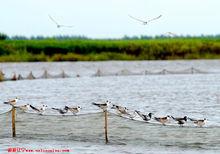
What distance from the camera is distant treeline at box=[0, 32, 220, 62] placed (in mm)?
74562

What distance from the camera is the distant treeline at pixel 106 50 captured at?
7456cm

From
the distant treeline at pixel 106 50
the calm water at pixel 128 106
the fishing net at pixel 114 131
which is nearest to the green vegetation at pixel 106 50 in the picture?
the distant treeline at pixel 106 50

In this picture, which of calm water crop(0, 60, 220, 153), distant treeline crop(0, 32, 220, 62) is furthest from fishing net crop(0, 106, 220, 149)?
distant treeline crop(0, 32, 220, 62)

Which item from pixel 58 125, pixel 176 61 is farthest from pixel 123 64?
pixel 58 125

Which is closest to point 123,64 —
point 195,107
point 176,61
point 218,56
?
point 176,61

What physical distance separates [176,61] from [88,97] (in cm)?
4051

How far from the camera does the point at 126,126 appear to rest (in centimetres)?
1923

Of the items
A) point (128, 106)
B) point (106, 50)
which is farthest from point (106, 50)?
point (128, 106)

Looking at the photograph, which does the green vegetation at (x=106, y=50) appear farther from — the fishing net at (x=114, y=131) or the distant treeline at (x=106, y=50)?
the fishing net at (x=114, y=131)

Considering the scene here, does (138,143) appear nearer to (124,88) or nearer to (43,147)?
(43,147)

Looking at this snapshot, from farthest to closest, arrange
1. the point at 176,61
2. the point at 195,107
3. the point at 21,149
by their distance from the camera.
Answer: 1. the point at 176,61
2. the point at 195,107
3. the point at 21,149

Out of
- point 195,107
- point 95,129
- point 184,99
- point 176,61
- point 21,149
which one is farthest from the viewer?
point 176,61

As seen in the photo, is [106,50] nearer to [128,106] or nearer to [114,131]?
[128,106]

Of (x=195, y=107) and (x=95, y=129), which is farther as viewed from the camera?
(x=195, y=107)
